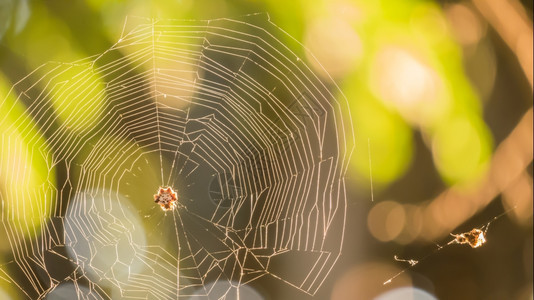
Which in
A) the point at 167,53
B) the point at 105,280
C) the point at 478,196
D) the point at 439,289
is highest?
the point at 167,53

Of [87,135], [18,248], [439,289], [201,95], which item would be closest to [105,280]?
[18,248]

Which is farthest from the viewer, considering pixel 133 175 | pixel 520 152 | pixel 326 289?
pixel 133 175

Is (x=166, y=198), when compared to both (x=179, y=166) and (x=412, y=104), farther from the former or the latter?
(x=412, y=104)

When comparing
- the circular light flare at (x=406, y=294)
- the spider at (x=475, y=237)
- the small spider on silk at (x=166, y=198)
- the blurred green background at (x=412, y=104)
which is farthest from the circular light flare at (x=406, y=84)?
the small spider on silk at (x=166, y=198)

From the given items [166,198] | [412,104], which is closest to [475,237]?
[412,104]

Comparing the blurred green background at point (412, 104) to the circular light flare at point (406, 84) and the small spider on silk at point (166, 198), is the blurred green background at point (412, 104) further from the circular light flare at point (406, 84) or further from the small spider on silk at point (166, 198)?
the small spider on silk at point (166, 198)

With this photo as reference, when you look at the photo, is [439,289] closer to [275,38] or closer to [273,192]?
[273,192]

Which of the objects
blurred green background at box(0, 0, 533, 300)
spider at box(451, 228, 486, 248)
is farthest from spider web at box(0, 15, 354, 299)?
spider at box(451, 228, 486, 248)

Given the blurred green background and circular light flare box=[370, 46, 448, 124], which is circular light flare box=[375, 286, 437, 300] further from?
circular light flare box=[370, 46, 448, 124]
